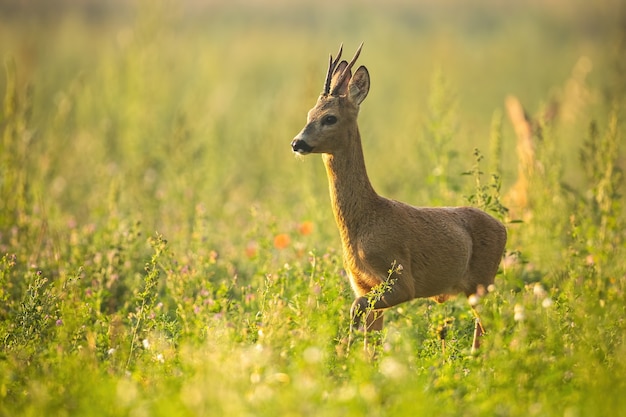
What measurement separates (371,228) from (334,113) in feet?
2.52

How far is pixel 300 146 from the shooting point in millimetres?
5699

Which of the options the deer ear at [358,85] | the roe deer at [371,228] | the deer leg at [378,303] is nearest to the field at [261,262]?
the deer leg at [378,303]

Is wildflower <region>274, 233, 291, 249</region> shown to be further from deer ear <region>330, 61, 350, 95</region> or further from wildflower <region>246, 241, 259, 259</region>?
deer ear <region>330, 61, 350, 95</region>

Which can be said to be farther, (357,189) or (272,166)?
(272,166)

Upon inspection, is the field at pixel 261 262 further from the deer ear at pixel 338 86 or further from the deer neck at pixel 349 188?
the deer ear at pixel 338 86

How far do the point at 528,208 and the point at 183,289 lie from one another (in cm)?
364

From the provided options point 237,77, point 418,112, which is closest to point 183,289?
point 418,112

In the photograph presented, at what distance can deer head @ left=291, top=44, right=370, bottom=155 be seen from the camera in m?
5.81

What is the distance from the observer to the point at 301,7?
34.3 m

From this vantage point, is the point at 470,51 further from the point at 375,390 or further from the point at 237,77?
the point at 375,390

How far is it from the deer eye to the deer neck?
14 cm

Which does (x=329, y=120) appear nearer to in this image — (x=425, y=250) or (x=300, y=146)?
(x=300, y=146)

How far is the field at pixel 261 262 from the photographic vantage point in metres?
4.38

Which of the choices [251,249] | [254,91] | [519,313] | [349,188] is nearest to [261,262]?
[251,249]
